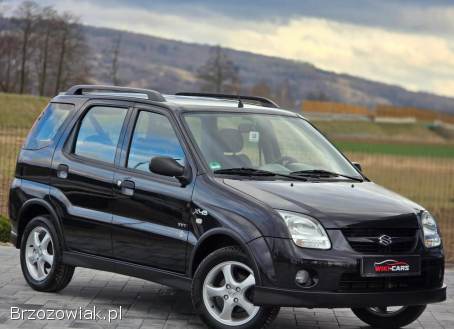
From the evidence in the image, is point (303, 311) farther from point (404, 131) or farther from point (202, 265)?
point (404, 131)

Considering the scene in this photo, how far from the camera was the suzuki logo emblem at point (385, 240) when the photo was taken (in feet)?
25.8

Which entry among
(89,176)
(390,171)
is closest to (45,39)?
(390,171)

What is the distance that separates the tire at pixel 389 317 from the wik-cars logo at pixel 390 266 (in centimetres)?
98

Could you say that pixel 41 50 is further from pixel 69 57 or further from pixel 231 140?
pixel 231 140

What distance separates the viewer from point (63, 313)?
898 cm

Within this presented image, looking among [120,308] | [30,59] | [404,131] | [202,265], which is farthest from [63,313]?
[404,131]

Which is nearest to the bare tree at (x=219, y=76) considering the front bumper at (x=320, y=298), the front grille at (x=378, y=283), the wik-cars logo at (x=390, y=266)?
the front grille at (x=378, y=283)

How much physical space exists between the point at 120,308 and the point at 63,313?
1.87 ft

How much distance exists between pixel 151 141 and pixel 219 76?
11618 cm

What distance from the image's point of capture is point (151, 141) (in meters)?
9.13

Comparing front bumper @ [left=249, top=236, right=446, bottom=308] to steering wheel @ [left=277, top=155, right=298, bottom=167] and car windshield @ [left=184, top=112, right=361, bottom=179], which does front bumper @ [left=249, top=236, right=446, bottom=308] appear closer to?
car windshield @ [left=184, top=112, right=361, bottom=179]

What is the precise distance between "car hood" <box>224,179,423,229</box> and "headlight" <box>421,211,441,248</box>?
0.08m

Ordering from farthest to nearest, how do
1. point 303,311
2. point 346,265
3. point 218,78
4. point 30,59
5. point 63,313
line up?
1. point 218,78
2. point 30,59
3. point 303,311
4. point 63,313
5. point 346,265

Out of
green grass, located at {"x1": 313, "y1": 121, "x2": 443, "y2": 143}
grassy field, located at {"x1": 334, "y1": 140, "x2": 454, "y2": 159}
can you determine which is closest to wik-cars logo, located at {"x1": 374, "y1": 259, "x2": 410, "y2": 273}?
grassy field, located at {"x1": 334, "y1": 140, "x2": 454, "y2": 159}
